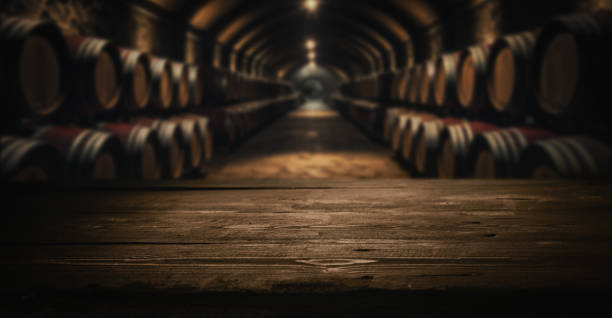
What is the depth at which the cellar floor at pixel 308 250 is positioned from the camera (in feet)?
2.76

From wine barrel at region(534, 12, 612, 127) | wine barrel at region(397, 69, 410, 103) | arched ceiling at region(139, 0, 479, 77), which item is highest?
arched ceiling at region(139, 0, 479, 77)

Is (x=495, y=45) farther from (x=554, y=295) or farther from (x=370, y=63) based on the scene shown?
(x=370, y=63)

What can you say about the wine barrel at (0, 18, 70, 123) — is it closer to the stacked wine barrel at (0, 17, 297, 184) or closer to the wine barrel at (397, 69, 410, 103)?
the stacked wine barrel at (0, 17, 297, 184)

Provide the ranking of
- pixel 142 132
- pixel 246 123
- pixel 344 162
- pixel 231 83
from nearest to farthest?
pixel 142 132
pixel 344 162
pixel 231 83
pixel 246 123

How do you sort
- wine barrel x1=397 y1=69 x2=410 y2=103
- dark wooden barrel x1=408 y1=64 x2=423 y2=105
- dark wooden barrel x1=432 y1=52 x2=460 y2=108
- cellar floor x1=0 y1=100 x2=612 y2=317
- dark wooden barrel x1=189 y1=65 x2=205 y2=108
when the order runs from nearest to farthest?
cellar floor x1=0 y1=100 x2=612 y2=317 → dark wooden barrel x1=432 y1=52 x2=460 y2=108 → dark wooden barrel x1=189 y1=65 x2=205 y2=108 → dark wooden barrel x1=408 y1=64 x2=423 y2=105 → wine barrel x1=397 y1=69 x2=410 y2=103

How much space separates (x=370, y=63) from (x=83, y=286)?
2150 centimetres

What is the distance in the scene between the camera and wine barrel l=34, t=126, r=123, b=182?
2916mm

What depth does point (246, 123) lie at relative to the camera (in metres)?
10.1

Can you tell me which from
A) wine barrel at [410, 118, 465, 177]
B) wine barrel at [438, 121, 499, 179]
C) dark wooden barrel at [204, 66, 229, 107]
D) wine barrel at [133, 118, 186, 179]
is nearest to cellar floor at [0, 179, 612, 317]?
wine barrel at [438, 121, 499, 179]

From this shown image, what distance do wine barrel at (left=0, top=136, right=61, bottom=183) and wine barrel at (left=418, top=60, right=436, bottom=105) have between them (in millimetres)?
4915

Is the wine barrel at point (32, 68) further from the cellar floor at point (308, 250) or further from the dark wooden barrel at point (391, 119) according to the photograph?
the dark wooden barrel at point (391, 119)

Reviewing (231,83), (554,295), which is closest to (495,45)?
(554,295)

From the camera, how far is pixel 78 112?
351cm

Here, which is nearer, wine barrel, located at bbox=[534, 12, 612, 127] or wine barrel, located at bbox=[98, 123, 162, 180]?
wine barrel, located at bbox=[534, 12, 612, 127]
